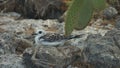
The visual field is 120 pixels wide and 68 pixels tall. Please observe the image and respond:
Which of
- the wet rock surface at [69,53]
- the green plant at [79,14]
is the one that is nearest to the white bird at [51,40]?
the wet rock surface at [69,53]

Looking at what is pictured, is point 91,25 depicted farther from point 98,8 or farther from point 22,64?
point 98,8

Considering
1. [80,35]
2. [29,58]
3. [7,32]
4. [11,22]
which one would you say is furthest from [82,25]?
[11,22]

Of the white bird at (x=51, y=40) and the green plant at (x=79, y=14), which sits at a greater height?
the green plant at (x=79, y=14)

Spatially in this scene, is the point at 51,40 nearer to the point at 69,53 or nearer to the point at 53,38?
the point at 53,38

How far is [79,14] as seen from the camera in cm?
122

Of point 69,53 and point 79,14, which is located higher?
point 79,14

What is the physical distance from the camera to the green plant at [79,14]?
120 cm

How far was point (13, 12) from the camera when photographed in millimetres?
7762

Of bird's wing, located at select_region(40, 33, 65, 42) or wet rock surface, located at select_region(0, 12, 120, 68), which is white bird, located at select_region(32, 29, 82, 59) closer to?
bird's wing, located at select_region(40, 33, 65, 42)

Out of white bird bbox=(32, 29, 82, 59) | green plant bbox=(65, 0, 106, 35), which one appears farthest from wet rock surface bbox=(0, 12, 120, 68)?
green plant bbox=(65, 0, 106, 35)

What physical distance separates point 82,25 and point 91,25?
209 inches

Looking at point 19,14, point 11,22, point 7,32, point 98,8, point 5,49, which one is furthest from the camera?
point 19,14

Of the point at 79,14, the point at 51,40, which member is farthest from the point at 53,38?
the point at 79,14

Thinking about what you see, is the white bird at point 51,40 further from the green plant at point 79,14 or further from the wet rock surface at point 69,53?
the green plant at point 79,14
